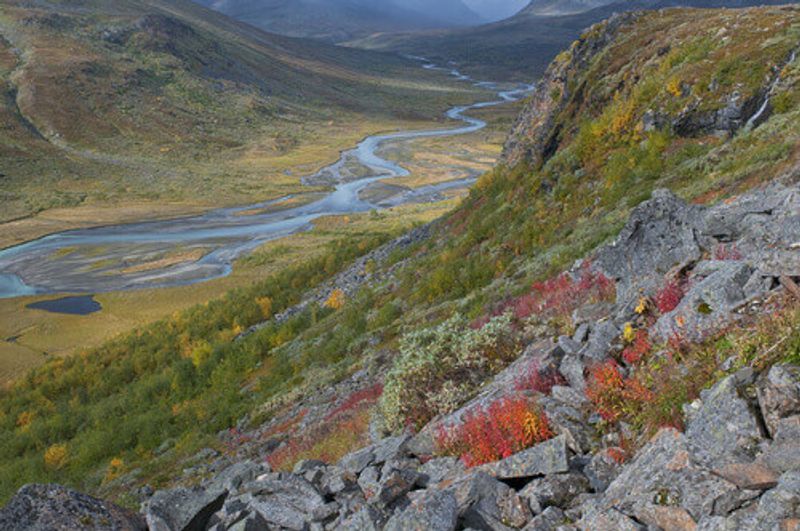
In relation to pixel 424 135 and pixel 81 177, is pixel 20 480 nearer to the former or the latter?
pixel 81 177

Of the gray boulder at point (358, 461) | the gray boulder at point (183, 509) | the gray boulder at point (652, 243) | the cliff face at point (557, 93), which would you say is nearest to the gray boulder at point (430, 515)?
the gray boulder at point (358, 461)

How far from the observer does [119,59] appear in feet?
552

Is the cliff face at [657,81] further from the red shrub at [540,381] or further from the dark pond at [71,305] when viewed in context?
the dark pond at [71,305]

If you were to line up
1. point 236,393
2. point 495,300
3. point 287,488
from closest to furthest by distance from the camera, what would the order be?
point 287,488 < point 495,300 < point 236,393

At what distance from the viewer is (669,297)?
8398mm

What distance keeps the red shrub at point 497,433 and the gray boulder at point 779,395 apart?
104 inches

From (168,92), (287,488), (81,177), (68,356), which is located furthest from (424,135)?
(287,488)

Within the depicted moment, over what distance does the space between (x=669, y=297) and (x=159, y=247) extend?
7009cm

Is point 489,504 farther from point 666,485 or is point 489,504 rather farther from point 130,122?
point 130,122

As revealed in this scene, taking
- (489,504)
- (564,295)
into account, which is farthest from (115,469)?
(489,504)

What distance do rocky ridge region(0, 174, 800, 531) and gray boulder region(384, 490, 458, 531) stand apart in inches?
0.6

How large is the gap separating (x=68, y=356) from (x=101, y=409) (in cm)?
1479

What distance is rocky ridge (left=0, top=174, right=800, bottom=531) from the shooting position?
4691 millimetres

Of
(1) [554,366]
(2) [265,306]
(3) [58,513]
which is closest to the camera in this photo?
(3) [58,513]
